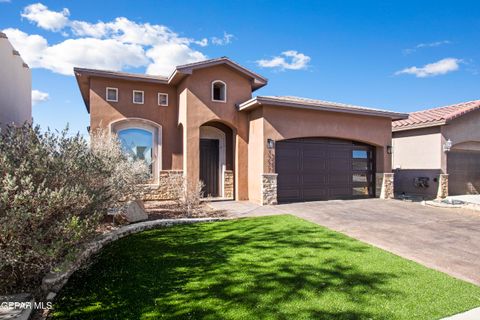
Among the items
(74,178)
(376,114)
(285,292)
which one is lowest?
(285,292)

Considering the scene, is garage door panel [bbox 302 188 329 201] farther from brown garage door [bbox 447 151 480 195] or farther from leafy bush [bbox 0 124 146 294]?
leafy bush [bbox 0 124 146 294]

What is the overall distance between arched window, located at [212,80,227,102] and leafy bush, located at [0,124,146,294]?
29.6 feet

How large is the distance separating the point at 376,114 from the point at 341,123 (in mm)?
2072

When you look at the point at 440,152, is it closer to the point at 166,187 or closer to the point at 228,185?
the point at 228,185

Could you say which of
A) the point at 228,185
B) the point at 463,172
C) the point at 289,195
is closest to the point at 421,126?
the point at 463,172

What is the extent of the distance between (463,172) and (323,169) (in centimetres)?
1005

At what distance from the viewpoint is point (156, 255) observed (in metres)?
6.27

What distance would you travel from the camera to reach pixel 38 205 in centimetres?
405

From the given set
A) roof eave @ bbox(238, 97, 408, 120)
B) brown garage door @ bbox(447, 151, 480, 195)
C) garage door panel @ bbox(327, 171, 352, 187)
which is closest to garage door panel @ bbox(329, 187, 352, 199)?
garage door panel @ bbox(327, 171, 352, 187)

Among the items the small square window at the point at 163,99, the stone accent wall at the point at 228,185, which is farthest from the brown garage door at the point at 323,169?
the small square window at the point at 163,99

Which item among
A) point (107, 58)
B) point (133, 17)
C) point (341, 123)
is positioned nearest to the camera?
point (133, 17)

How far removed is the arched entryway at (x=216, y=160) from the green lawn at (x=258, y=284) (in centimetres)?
745

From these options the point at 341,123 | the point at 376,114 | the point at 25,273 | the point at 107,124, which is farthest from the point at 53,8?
the point at 376,114

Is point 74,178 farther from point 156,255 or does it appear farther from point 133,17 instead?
point 133,17
